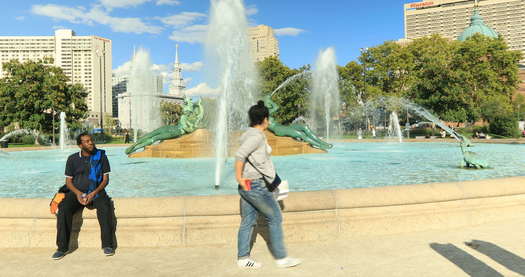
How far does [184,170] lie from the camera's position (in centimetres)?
1384

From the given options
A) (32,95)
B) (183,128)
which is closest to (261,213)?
(183,128)

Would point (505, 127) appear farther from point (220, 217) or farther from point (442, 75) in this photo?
point (220, 217)

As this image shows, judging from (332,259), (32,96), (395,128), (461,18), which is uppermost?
(461,18)

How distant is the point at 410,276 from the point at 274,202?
1534 mm

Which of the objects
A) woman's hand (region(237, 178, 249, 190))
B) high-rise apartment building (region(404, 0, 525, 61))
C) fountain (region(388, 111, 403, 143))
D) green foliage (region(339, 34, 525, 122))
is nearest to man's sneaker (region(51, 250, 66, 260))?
woman's hand (region(237, 178, 249, 190))

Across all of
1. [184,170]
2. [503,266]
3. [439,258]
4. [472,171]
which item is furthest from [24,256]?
[472,171]

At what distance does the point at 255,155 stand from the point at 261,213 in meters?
0.65

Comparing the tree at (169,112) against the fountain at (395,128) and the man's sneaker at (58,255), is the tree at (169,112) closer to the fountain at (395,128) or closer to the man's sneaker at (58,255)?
the fountain at (395,128)

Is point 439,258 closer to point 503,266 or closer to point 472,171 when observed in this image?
point 503,266

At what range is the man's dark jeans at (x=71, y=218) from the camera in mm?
5020

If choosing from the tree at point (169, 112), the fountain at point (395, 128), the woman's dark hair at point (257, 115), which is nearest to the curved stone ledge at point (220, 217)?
the woman's dark hair at point (257, 115)

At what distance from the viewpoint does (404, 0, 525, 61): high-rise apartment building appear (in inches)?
6752

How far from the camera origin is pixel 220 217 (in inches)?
211

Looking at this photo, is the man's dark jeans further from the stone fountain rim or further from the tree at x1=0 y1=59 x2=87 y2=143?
the tree at x1=0 y1=59 x2=87 y2=143
